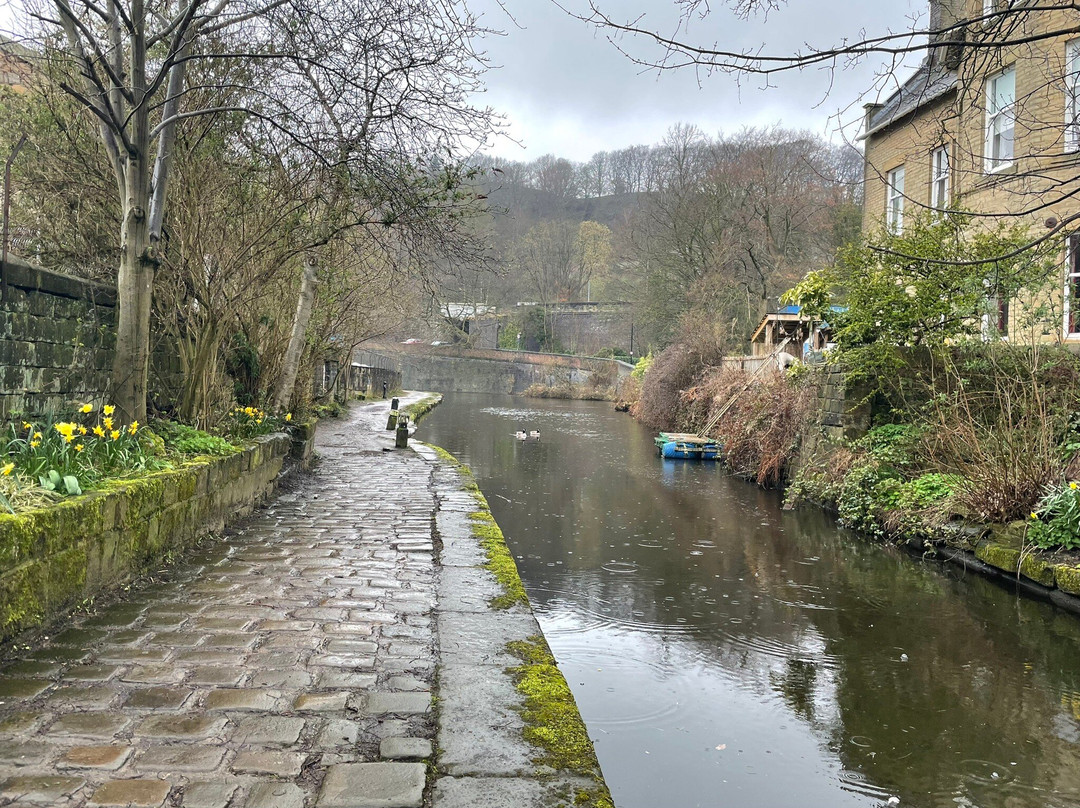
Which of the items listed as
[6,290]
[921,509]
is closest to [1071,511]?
[921,509]

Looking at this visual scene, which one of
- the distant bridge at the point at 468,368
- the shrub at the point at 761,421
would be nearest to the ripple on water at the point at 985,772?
the shrub at the point at 761,421

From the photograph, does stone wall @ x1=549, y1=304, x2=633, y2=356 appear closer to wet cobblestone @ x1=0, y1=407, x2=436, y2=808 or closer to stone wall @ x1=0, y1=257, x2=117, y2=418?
stone wall @ x1=0, y1=257, x2=117, y2=418

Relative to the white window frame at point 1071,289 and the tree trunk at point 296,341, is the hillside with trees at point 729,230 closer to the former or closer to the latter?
the white window frame at point 1071,289

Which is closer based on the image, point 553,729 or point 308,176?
point 553,729

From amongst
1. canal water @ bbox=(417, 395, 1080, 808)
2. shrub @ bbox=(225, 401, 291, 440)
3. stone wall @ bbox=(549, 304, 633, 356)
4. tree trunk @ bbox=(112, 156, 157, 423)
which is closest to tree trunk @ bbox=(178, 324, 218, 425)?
shrub @ bbox=(225, 401, 291, 440)

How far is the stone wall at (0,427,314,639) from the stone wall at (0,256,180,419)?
1.37 metres

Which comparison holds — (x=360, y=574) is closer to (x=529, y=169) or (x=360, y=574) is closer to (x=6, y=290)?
(x=6, y=290)

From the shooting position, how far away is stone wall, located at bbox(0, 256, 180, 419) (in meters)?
5.88

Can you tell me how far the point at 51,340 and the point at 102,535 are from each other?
274 centimetres

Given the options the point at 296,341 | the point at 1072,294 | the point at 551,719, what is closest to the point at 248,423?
the point at 296,341

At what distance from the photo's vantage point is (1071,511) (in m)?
7.72

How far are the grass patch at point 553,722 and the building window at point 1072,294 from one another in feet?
35.5

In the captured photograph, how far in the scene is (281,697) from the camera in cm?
343

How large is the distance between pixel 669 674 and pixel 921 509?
5.60 m
